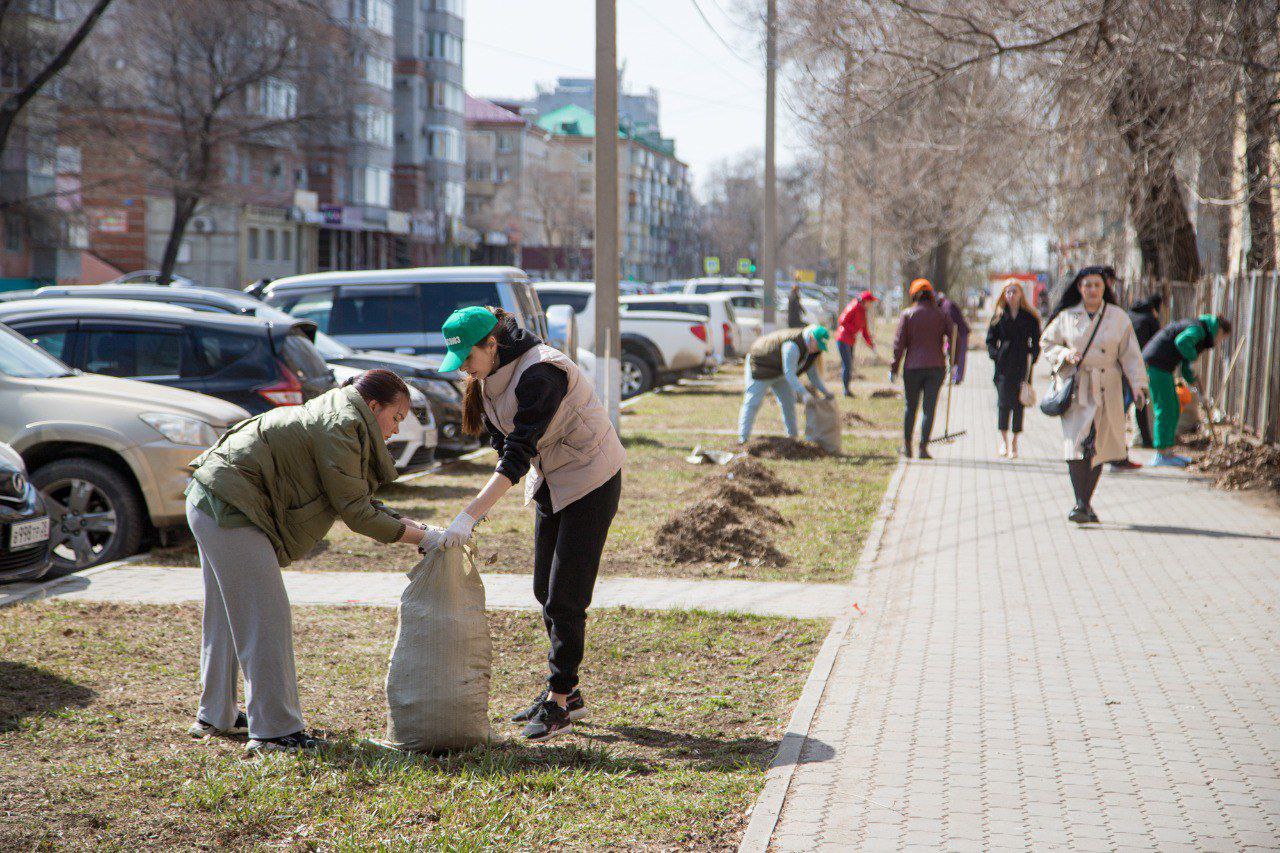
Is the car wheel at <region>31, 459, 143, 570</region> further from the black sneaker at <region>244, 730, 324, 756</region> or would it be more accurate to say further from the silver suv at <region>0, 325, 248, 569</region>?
the black sneaker at <region>244, 730, 324, 756</region>

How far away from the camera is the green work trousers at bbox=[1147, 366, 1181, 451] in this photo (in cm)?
1397

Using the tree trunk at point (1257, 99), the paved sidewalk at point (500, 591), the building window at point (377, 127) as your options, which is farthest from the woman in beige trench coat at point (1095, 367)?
the building window at point (377, 127)

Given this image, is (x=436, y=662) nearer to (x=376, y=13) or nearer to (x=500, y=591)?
(x=500, y=591)

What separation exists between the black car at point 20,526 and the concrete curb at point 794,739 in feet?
13.3

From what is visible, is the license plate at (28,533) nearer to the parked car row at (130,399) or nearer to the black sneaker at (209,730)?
the parked car row at (130,399)

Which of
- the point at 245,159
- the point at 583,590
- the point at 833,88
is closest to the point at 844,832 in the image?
the point at 583,590

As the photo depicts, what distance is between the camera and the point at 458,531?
481 cm

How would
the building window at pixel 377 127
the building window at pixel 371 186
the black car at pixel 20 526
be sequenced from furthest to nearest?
the building window at pixel 371 186 < the building window at pixel 377 127 < the black car at pixel 20 526

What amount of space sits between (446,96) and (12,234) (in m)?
38.4

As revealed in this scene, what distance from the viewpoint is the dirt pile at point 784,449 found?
1470 cm

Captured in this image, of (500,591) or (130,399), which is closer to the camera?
(500,591)

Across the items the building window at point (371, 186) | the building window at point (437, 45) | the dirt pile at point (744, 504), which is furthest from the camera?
the building window at point (437, 45)

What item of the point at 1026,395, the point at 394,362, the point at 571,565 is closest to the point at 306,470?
the point at 571,565

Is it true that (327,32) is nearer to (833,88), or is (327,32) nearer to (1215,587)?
(833,88)
